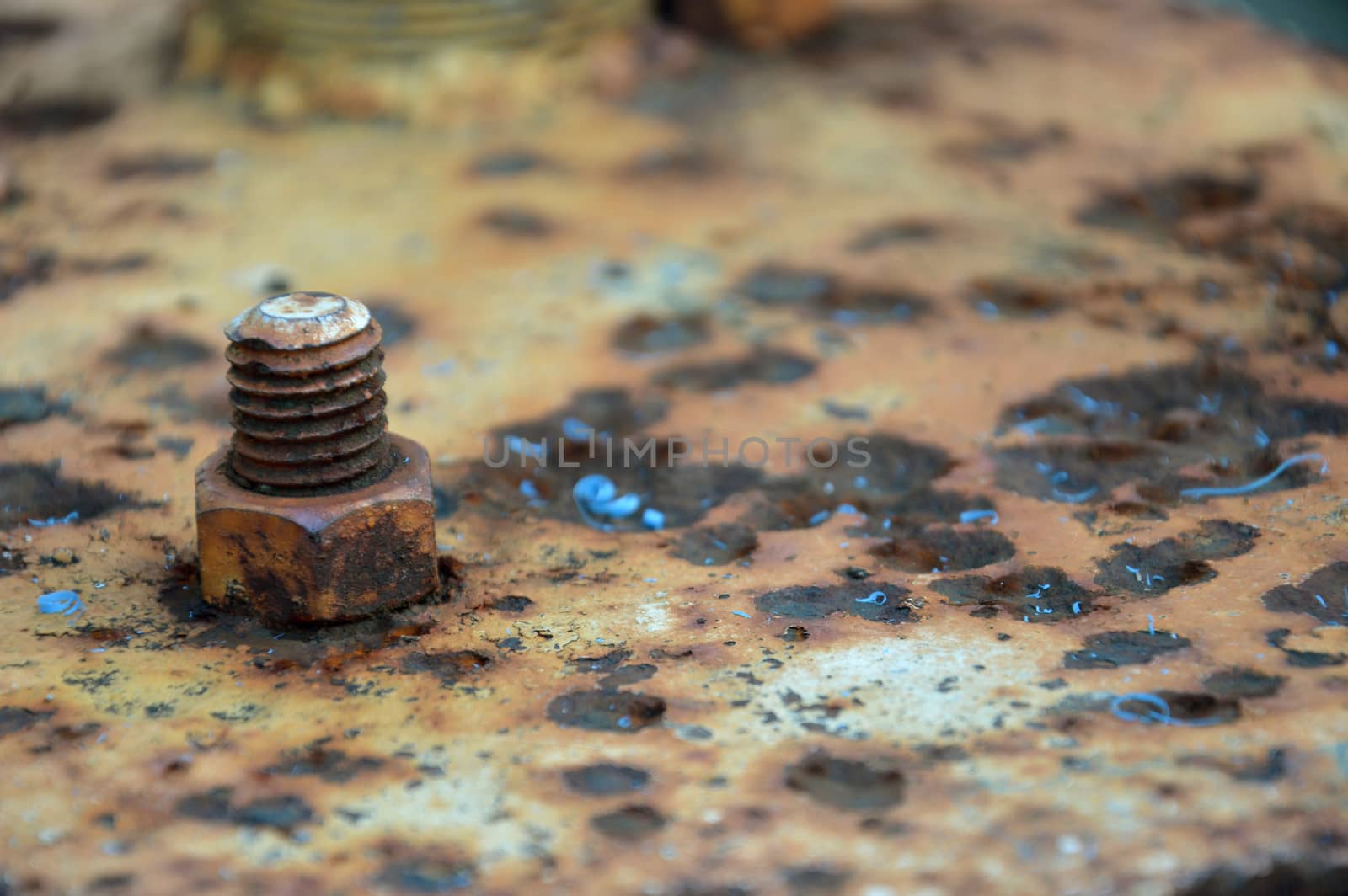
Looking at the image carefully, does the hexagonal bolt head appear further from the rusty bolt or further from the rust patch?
the rust patch

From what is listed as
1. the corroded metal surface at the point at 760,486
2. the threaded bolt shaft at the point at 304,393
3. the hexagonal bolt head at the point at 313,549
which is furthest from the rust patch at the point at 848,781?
the threaded bolt shaft at the point at 304,393

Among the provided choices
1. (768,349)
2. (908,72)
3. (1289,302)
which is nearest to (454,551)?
(768,349)

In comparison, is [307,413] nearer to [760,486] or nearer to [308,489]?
[308,489]

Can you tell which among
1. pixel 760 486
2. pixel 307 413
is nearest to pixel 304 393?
pixel 307 413

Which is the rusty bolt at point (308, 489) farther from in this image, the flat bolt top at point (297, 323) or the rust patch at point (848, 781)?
the rust patch at point (848, 781)

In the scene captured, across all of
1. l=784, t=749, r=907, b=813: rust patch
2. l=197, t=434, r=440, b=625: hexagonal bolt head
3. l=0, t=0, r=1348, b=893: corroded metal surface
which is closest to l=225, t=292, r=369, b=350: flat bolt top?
l=197, t=434, r=440, b=625: hexagonal bolt head

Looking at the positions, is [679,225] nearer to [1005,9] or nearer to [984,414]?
[984,414]

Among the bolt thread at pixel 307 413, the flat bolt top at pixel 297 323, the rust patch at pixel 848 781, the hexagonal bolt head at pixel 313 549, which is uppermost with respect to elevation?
the flat bolt top at pixel 297 323
